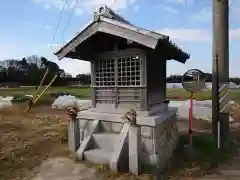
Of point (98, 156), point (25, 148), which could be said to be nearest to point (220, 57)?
point (98, 156)

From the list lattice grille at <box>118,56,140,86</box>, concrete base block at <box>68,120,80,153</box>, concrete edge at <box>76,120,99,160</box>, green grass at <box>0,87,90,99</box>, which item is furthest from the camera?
green grass at <box>0,87,90,99</box>

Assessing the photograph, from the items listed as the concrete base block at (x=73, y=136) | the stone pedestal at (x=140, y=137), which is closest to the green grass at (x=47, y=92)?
the concrete base block at (x=73, y=136)

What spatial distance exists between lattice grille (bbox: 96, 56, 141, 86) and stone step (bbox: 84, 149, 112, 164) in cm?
225

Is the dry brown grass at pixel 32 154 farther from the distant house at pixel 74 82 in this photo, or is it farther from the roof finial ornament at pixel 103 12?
the distant house at pixel 74 82

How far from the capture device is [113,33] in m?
6.09

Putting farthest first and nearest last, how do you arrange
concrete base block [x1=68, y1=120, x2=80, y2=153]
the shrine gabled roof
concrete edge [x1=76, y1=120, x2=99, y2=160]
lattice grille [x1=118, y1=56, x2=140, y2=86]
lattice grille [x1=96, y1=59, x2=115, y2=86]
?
lattice grille [x1=96, y1=59, x2=115, y2=86] → concrete base block [x1=68, y1=120, x2=80, y2=153] → lattice grille [x1=118, y1=56, x2=140, y2=86] → concrete edge [x1=76, y1=120, x2=99, y2=160] → the shrine gabled roof

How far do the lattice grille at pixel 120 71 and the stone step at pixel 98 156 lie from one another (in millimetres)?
2254

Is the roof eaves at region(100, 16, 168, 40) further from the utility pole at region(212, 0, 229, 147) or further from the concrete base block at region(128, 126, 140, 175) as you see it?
the utility pole at region(212, 0, 229, 147)

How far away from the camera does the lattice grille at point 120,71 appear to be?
671 centimetres

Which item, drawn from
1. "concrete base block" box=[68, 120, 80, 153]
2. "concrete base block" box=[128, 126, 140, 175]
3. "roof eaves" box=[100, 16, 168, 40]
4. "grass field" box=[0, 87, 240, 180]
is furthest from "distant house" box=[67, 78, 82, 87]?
"concrete base block" box=[128, 126, 140, 175]

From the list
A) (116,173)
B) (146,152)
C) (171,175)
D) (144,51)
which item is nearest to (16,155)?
(116,173)

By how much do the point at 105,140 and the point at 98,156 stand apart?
0.64 metres

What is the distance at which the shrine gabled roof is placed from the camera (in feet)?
18.2

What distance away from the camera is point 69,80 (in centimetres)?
4181
